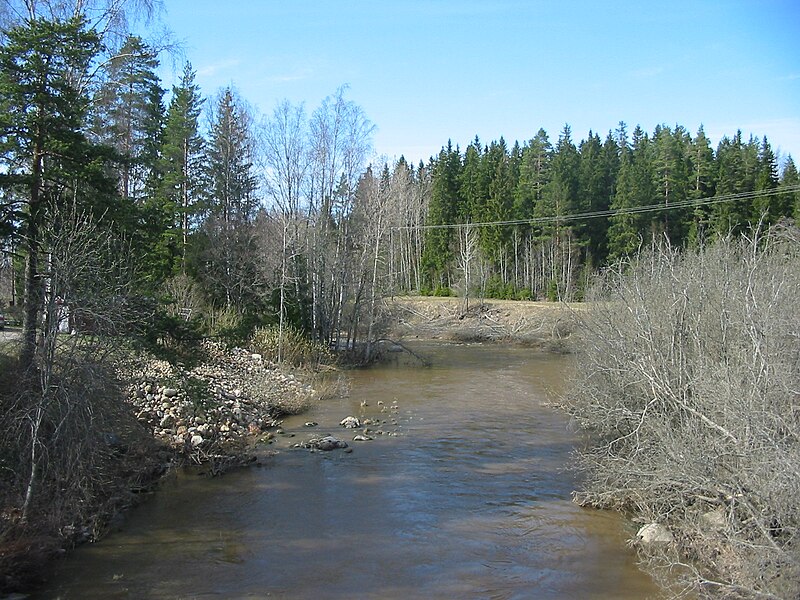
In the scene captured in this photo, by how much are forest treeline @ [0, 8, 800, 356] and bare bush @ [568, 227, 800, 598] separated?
5.35 metres

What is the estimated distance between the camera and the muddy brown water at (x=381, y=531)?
29.8ft

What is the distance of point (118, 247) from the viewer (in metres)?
12.1

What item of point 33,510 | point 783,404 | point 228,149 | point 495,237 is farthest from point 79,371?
point 495,237

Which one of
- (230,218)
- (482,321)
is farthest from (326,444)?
(482,321)

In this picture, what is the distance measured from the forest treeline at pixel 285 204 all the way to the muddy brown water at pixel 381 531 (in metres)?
3.31

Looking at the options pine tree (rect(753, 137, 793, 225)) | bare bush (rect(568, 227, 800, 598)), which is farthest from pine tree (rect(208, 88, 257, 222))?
pine tree (rect(753, 137, 793, 225))

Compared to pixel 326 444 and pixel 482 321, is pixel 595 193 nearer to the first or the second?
pixel 482 321

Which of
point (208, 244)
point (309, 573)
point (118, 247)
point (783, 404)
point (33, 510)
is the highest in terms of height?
point (208, 244)

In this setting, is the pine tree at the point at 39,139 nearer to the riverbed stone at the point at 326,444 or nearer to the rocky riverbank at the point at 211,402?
the rocky riverbank at the point at 211,402

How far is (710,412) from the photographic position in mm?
8945

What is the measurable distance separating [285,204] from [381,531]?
836 inches

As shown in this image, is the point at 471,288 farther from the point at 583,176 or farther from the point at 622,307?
A: the point at 622,307

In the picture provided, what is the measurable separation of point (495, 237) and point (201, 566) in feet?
166

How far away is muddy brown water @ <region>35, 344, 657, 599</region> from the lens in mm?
9070
